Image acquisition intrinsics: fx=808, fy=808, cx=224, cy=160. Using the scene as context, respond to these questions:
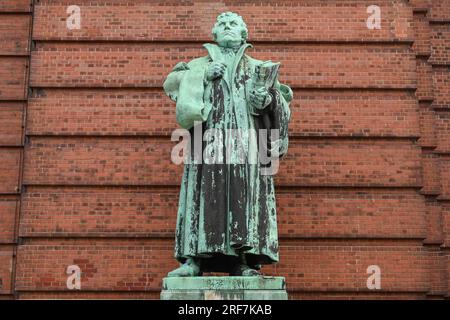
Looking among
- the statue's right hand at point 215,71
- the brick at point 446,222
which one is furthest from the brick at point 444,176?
the statue's right hand at point 215,71

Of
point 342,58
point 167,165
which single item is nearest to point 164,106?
point 167,165

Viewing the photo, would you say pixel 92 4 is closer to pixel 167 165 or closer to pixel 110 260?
pixel 167 165

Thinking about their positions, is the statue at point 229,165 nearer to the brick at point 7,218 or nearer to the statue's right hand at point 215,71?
the statue's right hand at point 215,71

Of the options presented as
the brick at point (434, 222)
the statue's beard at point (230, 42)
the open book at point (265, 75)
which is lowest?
the brick at point (434, 222)

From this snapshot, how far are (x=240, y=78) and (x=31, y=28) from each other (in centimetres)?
541

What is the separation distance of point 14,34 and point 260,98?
233 inches

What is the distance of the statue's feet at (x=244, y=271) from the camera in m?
7.26

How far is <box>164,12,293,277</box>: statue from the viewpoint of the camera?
7277mm

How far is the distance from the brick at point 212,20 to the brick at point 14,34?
19.7 inches

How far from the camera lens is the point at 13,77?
11.9 m

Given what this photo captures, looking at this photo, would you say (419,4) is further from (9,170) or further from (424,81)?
(9,170)

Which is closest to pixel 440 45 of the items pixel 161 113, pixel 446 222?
pixel 446 222

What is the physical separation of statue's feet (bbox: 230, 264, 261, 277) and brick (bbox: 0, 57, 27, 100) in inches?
225

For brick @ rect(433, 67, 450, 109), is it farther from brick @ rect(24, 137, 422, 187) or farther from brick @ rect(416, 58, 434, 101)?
brick @ rect(24, 137, 422, 187)
